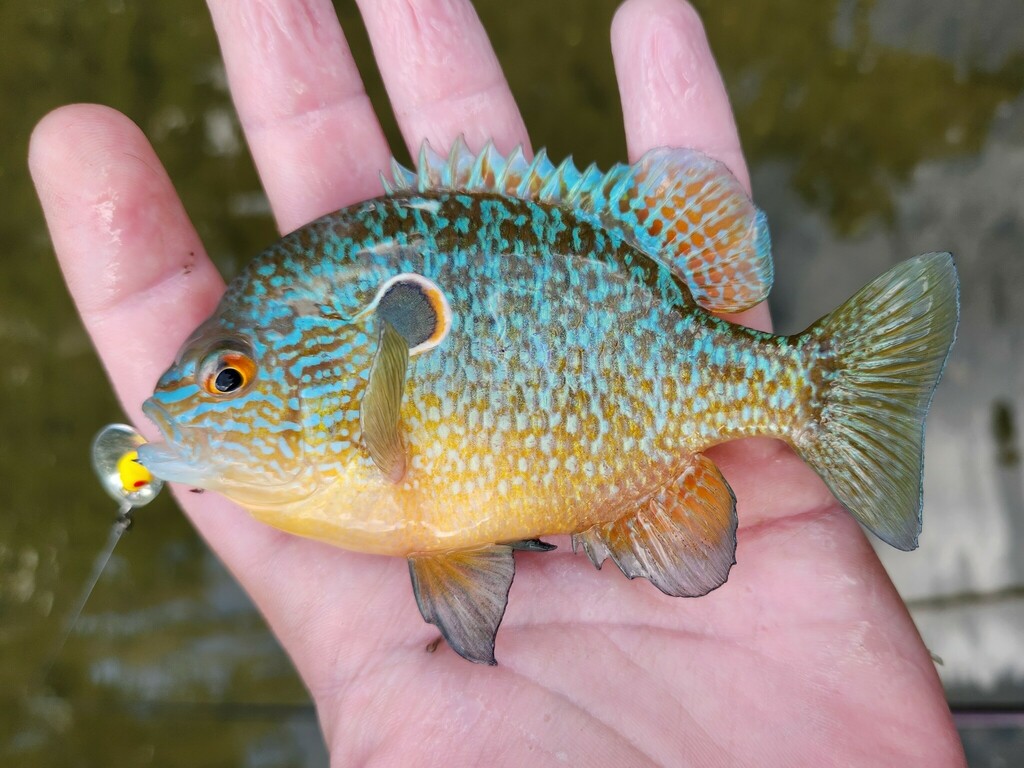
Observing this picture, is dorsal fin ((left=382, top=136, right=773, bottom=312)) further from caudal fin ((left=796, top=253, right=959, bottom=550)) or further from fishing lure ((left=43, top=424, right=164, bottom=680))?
fishing lure ((left=43, top=424, right=164, bottom=680))

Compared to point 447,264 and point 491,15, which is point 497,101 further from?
point 491,15

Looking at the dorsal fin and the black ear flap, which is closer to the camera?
the black ear flap

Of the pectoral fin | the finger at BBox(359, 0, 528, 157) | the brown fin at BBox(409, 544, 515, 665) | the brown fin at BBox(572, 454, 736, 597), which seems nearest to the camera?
the pectoral fin

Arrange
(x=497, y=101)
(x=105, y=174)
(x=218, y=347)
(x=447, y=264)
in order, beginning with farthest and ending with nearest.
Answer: (x=497, y=101) → (x=105, y=174) → (x=447, y=264) → (x=218, y=347)

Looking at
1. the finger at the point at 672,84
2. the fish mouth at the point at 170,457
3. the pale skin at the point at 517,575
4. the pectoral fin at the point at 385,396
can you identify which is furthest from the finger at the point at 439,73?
the fish mouth at the point at 170,457

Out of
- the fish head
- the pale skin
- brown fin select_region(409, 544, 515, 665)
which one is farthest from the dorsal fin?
brown fin select_region(409, 544, 515, 665)

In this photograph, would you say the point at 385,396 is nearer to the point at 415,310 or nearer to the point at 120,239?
the point at 415,310

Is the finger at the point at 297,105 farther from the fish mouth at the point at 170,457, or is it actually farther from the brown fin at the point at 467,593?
the brown fin at the point at 467,593

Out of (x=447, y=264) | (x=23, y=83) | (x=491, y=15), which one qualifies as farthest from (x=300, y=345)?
(x=23, y=83)
